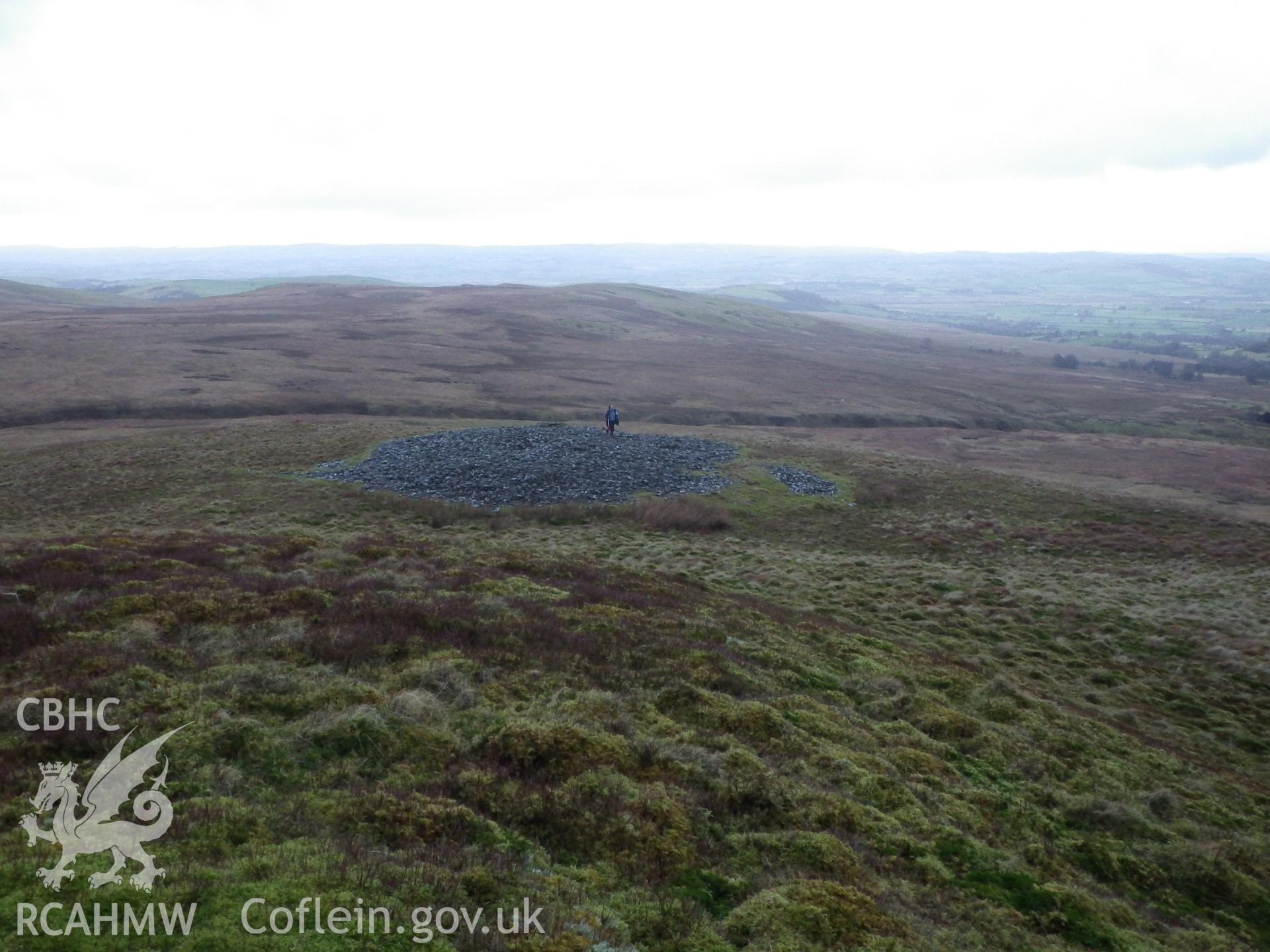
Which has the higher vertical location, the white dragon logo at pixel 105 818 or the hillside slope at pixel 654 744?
the white dragon logo at pixel 105 818

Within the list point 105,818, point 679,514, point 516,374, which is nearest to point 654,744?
point 105,818

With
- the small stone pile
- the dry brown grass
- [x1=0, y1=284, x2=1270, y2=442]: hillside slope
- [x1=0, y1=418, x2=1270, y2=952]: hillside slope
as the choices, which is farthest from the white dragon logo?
[x1=0, y1=284, x2=1270, y2=442]: hillside slope

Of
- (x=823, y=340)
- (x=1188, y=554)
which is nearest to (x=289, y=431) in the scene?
(x=1188, y=554)

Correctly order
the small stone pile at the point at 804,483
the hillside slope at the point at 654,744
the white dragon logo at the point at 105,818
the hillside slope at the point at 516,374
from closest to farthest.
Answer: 1. the white dragon logo at the point at 105,818
2. the hillside slope at the point at 654,744
3. the small stone pile at the point at 804,483
4. the hillside slope at the point at 516,374

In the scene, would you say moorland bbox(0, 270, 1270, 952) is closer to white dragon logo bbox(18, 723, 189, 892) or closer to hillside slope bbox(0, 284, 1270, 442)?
white dragon logo bbox(18, 723, 189, 892)

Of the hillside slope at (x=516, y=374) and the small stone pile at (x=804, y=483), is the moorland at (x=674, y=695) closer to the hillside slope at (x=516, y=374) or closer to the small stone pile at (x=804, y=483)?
the small stone pile at (x=804, y=483)

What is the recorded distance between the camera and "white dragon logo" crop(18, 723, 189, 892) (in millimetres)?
7117

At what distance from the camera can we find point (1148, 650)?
2500 centimetres

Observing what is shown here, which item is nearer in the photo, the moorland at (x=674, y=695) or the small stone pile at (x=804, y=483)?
the moorland at (x=674, y=695)

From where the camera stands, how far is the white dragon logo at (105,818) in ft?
23.4

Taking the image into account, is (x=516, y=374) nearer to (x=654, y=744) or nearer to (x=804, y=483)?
(x=804, y=483)

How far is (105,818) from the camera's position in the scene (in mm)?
7957

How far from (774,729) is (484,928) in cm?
767

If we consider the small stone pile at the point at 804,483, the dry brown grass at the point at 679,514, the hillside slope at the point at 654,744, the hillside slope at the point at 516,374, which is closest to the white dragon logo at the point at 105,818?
the hillside slope at the point at 654,744
